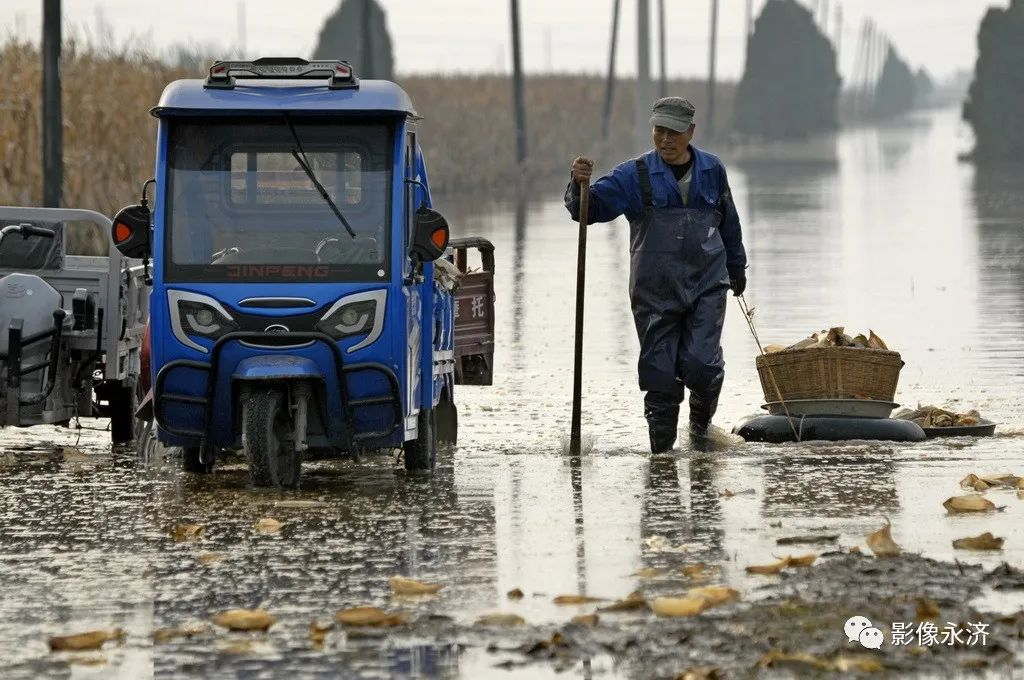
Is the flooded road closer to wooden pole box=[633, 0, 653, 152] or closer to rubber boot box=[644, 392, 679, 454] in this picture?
rubber boot box=[644, 392, 679, 454]

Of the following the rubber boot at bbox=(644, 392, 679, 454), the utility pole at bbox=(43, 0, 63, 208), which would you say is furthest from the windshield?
the utility pole at bbox=(43, 0, 63, 208)

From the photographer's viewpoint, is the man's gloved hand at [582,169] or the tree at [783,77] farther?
the tree at [783,77]

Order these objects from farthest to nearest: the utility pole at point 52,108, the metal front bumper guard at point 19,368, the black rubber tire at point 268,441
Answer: the utility pole at point 52,108
the metal front bumper guard at point 19,368
the black rubber tire at point 268,441

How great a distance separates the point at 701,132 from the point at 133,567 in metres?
86.3

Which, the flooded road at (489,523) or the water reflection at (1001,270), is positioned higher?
the water reflection at (1001,270)

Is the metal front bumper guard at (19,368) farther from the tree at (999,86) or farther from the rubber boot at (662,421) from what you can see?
the tree at (999,86)

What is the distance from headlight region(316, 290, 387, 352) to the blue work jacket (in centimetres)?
156

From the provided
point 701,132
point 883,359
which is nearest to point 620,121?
point 701,132

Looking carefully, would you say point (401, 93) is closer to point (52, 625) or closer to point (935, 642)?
point (52, 625)

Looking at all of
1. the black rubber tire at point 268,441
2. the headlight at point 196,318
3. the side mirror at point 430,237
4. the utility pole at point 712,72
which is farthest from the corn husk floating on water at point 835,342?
the utility pole at point 712,72

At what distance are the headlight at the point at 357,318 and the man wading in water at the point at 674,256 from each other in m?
1.66

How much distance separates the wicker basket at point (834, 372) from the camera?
40.1 ft

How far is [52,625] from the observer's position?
7594mm

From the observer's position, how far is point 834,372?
40.4ft
